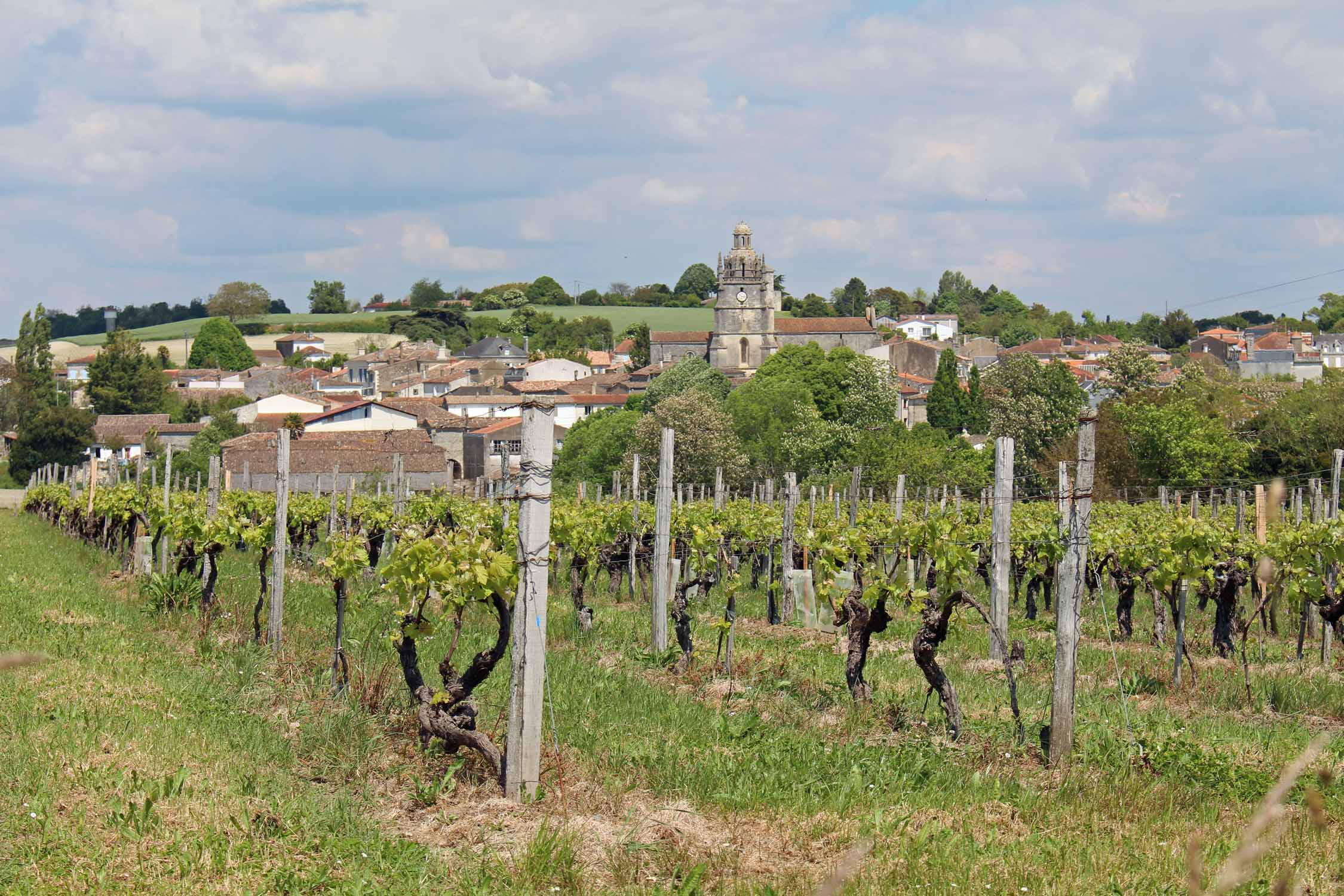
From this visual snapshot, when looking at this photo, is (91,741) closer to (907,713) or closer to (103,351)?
(907,713)

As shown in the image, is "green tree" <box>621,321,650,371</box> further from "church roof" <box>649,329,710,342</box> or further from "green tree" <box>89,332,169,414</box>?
"green tree" <box>89,332,169,414</box>

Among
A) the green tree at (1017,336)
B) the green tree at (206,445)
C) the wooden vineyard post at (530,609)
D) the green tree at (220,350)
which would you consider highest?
the green tree at (1017,336)

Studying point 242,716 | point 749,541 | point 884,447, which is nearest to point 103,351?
point 884,447

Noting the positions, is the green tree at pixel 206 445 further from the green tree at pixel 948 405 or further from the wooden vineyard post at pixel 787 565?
the green tree at pixel 948 405

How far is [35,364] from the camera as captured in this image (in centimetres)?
8712

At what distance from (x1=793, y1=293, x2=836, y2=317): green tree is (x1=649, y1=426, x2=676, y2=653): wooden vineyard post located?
147817mm

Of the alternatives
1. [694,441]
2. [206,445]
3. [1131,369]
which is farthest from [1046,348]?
[206,445]

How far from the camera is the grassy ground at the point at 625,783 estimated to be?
591 centimetres

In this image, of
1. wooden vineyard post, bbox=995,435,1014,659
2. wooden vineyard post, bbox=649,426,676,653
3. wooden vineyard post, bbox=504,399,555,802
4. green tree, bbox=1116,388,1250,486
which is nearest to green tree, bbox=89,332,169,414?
green tree, bbox=1116,388,1250,486

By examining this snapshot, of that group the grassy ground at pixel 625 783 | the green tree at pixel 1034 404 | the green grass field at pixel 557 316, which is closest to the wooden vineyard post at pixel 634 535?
the grassy ground at pixel 625 783

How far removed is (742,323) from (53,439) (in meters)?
59.7

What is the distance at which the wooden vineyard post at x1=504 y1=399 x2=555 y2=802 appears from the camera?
7.07m

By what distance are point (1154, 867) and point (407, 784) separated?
4.11m

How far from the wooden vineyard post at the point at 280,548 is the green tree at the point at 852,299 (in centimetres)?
17119
